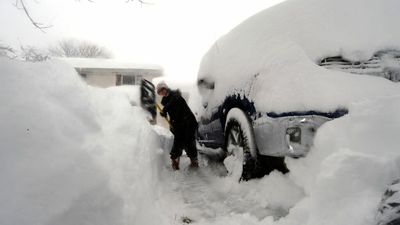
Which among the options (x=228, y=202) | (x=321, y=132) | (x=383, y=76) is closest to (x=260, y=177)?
(x=228, y=202)

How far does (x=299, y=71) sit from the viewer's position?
347 centimetres

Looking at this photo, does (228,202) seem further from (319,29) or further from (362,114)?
(319,29)

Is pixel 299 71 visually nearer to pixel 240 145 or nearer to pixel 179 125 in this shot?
pixel 240 145

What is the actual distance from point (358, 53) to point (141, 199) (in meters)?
2.36

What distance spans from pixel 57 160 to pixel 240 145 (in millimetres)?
2491

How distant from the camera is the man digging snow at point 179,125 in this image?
6164 mm

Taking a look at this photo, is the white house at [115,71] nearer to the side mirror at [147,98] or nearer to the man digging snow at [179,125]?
the side mirror at [147,98]

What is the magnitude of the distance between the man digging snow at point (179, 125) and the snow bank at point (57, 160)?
9.06 feet

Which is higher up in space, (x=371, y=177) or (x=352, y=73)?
(x=352, y=73)

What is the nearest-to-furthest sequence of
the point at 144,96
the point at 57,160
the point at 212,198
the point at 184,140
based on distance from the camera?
the point at 57,160 → the point at 212,198 → the point at 184,140 → the point at 144,96

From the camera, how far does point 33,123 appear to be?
2.20 m

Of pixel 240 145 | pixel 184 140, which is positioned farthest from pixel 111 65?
pixel 240 145

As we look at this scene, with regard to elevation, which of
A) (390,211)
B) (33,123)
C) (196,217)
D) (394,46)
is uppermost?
(394,46)

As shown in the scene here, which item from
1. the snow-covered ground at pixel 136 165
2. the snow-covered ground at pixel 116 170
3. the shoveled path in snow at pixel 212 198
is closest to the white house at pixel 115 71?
the shoveled path in snow at pixel 212 198
